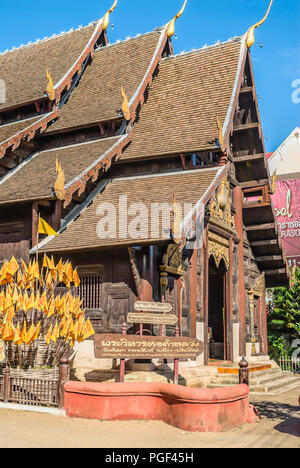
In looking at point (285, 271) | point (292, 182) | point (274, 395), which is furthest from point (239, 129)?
point (292, 182)

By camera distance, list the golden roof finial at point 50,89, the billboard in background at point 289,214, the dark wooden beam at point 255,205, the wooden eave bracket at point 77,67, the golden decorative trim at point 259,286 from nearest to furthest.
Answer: the golden roof finial at point 50,89
the wooden eave bracket at point 77,67
the dark wooden beam at point 255,205
the golden decorative trim at point 259,286
the billboard in background at point 289,214

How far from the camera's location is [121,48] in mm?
19844

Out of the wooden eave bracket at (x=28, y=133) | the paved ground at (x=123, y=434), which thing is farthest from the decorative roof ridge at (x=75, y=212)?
the paved ground at (x=123, y=434)

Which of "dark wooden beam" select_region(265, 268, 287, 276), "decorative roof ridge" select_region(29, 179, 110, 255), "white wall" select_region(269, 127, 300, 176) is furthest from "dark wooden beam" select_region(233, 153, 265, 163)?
"white wall" select_region(269, 127, 300, 176)

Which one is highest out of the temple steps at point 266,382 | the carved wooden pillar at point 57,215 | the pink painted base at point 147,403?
the carved wooden pillar at point 57,215

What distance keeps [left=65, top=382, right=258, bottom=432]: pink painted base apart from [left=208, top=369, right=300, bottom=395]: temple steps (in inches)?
156

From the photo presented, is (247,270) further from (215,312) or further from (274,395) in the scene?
(274,395)

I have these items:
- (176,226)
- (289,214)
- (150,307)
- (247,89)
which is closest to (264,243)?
(247,89)

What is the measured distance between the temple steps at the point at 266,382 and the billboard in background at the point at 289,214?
42.6 ft

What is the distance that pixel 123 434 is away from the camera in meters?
8.17

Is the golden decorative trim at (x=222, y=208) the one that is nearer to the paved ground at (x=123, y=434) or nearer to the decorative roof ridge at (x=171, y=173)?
the decorative roof ridge at (x=171, y=173)

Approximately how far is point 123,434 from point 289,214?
24.4m

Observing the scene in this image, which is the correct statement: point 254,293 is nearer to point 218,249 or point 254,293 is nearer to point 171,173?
point 218,249

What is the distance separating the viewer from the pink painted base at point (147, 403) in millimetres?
8867
